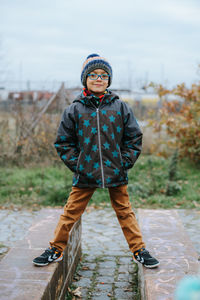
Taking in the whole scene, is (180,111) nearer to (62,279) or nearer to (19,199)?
(19,199)

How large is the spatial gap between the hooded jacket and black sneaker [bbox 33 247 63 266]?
61 cm

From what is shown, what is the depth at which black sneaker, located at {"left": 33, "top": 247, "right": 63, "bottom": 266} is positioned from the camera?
3.26 m

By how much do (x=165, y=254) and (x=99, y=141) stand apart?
1.25m

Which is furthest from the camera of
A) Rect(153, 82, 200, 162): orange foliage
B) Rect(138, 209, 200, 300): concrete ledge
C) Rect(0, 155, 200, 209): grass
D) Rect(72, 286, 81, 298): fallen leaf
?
Rect(153, 82, 200, 162): orange foliage

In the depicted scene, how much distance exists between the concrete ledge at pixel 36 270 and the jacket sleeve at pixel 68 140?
87 cm

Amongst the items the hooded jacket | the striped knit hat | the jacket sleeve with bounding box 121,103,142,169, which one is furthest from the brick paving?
the striped knit hat

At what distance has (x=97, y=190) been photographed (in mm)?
7496

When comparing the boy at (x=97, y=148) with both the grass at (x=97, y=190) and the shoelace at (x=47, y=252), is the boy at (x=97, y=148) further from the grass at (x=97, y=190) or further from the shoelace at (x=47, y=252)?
the grass at (x=97, y=190)

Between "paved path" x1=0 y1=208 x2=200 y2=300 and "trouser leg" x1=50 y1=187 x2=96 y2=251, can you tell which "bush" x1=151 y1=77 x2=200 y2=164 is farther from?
"trouser leg" x1=50 y1=187 x2=96 y2=251

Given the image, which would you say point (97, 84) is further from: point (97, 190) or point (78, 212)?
point (97, 190)

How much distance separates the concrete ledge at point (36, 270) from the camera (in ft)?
9.19

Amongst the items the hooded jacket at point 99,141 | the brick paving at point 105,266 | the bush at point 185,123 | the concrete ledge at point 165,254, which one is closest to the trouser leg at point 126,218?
the hooded jacket at point 99,141

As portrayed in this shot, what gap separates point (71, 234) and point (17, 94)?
7.65 m

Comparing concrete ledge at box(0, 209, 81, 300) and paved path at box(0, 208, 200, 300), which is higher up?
concrete ledge at box(0, 209, 81, 300)
